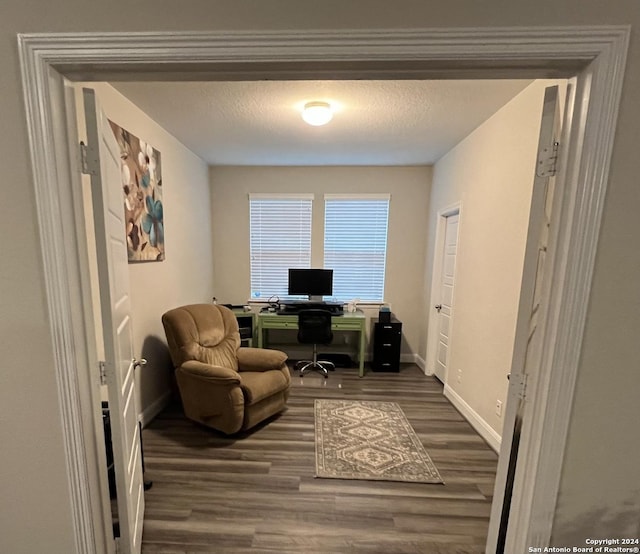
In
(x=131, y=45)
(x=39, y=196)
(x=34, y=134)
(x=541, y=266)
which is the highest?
(x=131, y=45)

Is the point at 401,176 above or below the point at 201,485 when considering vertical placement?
above

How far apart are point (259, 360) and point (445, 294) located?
7.82 feet

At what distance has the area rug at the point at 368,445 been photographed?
2023mm

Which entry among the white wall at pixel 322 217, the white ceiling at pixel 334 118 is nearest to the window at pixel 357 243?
the white wall at pixel 322 217

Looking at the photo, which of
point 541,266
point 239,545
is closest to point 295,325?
point 239,545

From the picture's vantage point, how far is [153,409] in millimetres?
2646

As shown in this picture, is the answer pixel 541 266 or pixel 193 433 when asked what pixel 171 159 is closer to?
pixel 193 433

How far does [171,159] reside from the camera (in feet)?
9.70

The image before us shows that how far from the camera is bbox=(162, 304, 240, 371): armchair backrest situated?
8.13ft

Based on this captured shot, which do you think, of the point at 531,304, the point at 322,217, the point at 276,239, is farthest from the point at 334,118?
the point at 531,304

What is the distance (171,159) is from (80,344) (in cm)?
253

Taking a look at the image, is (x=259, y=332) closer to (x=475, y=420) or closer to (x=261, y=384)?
(x=261, y=384)

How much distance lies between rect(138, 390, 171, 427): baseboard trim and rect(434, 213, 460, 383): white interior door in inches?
122

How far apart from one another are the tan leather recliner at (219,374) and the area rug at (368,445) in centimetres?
56
